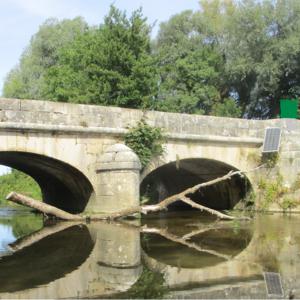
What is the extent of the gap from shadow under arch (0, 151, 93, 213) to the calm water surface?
7.56 ft

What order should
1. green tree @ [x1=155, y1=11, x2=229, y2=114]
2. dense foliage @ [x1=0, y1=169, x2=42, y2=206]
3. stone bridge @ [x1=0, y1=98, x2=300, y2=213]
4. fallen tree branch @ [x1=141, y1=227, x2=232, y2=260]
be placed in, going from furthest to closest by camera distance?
green tree @ [x1=155, y1=11, x2=229, y2=114] → dense foliage @ [x1=0, y1=169, x2=42, y2=206] → stone bridge @ [x1=0, y1=98, x2=300, y2=213] → fallen tree branch @ [x1=141, y1=227, x2=232, y2=260]

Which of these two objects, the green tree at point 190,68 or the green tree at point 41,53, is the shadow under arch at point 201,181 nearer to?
the green tree at point 190,68

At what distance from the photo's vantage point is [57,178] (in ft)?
47.0

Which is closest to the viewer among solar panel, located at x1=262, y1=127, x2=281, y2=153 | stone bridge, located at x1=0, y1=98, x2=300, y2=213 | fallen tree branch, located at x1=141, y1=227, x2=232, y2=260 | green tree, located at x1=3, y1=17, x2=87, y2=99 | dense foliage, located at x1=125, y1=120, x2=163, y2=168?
fallen tree branch, located at x1=141, y1=227, x2=232, y2=260

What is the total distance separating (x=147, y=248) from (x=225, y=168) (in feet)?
29.0

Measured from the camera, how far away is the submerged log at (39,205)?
1094cm

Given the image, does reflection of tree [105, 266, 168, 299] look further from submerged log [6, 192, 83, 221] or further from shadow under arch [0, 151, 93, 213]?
shadow under arch [0, 151, 93, 213]

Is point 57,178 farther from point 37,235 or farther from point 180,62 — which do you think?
point 180,62

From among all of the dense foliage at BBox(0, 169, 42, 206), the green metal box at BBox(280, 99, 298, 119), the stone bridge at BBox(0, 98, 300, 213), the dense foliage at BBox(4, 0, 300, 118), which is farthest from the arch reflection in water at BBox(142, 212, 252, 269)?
the dense foliage at BBox(0, 169, 42, 206)

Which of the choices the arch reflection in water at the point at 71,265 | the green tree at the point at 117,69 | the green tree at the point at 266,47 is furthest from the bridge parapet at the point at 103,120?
the green tree at the point at 266,47

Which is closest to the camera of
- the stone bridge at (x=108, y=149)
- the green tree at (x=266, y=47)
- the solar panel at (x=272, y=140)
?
the stone bridge at (x=108, y=149)

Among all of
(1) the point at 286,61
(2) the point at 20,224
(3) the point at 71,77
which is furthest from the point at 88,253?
(1) the point at 286,61

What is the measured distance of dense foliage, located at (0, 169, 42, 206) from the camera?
23.3 m

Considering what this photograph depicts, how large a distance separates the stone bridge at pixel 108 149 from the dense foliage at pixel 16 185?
22.1ft
